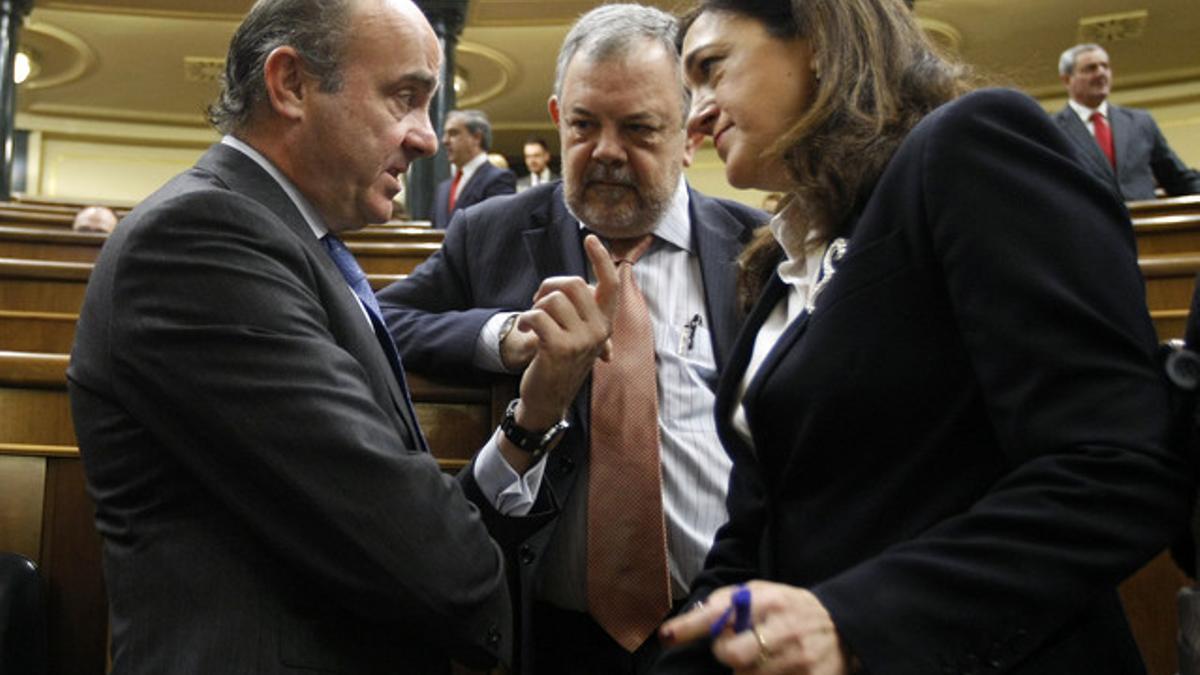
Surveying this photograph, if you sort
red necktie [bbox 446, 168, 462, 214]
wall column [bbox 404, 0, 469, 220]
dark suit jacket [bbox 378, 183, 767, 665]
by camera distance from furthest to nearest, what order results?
wall column [bbox 404, 0, 469, 220]
red necktie [bbox 446, 168, 462, 214]
dark suit jacket [bbox 378, 183, 767, 665]

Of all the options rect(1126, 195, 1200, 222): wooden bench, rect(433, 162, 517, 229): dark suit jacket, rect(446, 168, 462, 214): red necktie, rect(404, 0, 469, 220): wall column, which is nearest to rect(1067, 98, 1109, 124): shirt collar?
rect(1126, 195, 1200, 222): wooden bench

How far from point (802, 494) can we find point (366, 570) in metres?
0.36

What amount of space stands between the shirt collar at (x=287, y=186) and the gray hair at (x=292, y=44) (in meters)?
0.03

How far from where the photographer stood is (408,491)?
3.08 ft

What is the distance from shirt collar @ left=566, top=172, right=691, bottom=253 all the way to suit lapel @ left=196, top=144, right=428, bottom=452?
44cm

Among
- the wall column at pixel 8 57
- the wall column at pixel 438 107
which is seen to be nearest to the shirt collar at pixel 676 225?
the wall column at pixel 438 107

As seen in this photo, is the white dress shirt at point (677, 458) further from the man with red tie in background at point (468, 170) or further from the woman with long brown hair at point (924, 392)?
the man with red tie in background at point (468, 170)

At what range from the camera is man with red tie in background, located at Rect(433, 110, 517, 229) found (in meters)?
5.28

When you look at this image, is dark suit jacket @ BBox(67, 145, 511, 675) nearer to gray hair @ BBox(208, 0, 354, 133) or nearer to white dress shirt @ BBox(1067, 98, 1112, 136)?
gray hair @ BBox(208, 0, 354, 133)

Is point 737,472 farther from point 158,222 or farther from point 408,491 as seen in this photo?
point 158,222

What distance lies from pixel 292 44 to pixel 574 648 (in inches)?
28.3

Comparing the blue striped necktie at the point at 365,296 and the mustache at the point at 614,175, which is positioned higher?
the mustache at the point at 614,175

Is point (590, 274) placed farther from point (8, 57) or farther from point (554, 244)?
point (8, 57)

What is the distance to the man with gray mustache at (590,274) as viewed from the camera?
1233 millimetres
